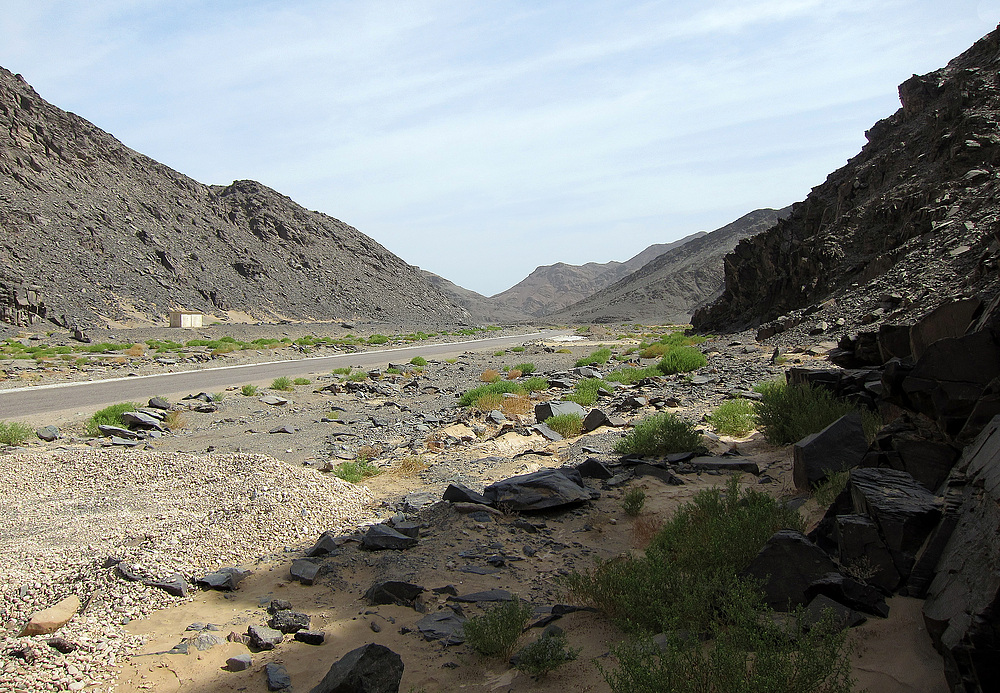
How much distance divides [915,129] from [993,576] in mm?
37633

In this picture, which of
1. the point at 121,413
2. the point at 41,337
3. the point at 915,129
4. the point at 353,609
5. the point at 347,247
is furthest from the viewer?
the point at 347,247

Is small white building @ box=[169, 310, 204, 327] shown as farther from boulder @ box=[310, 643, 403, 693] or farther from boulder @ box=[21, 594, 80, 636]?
boulder @ box=[310, 643, 403, 693]

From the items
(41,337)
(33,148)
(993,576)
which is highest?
(33,148)

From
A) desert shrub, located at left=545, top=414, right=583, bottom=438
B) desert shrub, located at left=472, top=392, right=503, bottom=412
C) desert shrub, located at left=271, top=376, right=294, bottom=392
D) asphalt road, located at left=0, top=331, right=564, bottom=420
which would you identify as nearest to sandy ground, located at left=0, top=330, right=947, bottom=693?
desert shrub, located at left=545, top=414, right=583, bottom=438

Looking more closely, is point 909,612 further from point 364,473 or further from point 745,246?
point 745,246

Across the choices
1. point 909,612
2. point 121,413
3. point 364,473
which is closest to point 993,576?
point 909,612

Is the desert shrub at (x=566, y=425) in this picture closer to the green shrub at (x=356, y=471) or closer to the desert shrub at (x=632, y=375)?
the green shrub at (x=356, y=471)

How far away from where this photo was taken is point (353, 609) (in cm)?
492

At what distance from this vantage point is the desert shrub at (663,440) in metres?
9.35

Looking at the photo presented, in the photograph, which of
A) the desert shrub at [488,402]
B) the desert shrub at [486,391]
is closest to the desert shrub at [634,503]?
the desert shrub at [488,402]

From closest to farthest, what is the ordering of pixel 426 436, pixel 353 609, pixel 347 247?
pixel 353 609, pixel 426 436, pixel 347 247

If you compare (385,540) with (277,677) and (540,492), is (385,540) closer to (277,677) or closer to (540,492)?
(540,492)

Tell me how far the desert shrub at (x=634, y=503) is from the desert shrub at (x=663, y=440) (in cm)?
250

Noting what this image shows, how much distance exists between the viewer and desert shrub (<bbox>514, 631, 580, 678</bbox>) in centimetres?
376
